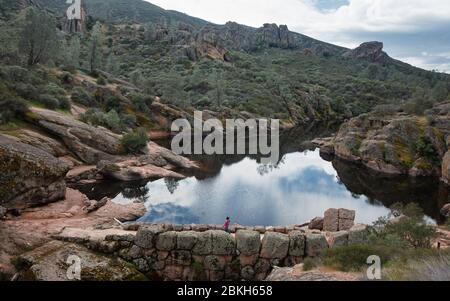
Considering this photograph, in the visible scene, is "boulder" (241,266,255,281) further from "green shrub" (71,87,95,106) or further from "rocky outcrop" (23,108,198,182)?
"green shrub" (71,87,95,106)

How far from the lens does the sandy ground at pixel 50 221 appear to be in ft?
65.4

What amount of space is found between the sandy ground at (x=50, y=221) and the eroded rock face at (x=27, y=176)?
817 millimetres

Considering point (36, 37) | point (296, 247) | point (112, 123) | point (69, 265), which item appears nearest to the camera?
point (69, 265)

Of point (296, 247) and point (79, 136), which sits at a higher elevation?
point (79, 136)

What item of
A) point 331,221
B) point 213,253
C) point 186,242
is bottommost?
point 331,221

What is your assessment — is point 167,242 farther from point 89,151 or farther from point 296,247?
point 89,151

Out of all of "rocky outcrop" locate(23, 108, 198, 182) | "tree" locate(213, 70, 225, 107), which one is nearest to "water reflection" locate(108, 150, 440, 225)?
"rocky outcrop" locate(23, 108, 198, 182)

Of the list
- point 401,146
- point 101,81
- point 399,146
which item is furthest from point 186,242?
point 101,81

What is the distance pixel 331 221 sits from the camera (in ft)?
88.0

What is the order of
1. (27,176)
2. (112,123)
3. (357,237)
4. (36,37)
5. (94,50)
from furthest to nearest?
(94,50) < (36,37) < (112,123) < (27,176) < (357,237)

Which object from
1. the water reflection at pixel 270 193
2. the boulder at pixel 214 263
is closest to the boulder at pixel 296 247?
the boulder at pixel 214 263

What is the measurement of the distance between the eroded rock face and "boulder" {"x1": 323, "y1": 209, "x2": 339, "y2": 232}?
1842 cm

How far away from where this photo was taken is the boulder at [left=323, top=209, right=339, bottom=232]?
2658 cm

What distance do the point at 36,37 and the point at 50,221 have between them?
41521 mm
